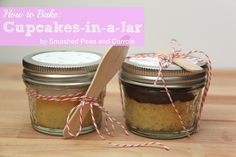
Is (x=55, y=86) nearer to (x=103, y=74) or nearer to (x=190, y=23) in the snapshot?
(x=103, y=74)

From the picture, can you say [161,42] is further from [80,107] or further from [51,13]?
[80,107]

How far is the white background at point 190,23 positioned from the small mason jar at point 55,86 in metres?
0.36

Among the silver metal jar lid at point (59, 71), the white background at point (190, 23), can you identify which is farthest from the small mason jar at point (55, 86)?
the white background at point (190, 23)

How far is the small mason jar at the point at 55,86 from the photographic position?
52cm

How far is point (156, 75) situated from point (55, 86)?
12cm

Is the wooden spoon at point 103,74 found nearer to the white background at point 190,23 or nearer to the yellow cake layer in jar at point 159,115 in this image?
the yellow cake layer in jar at point 159,115

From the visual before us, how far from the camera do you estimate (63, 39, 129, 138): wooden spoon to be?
0.50 m

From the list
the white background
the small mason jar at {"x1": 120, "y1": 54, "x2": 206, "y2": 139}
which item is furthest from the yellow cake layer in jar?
the white background

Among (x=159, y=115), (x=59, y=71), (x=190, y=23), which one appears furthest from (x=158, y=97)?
(x=190, y=23)

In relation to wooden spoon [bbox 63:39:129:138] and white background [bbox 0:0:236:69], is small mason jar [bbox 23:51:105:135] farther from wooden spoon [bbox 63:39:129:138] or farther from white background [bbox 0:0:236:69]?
white background [bbox 0:0:236:69]

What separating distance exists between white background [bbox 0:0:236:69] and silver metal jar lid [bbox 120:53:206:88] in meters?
0.35

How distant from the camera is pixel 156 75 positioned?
511mm

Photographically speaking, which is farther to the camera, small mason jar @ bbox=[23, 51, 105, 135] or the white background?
the white background

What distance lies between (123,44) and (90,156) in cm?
14
